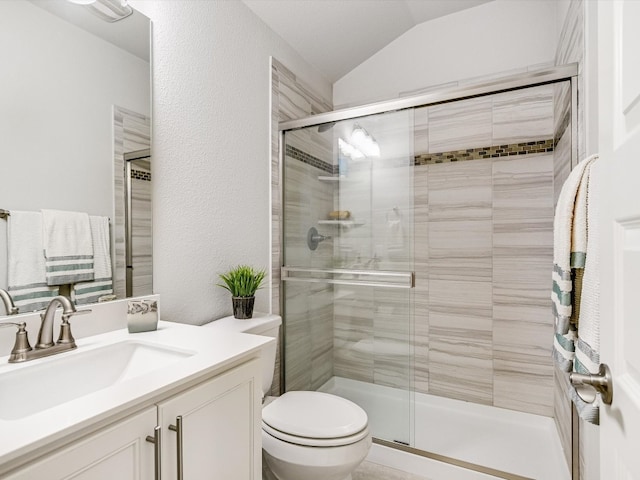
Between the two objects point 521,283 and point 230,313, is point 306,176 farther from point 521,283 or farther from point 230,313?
point 521,283

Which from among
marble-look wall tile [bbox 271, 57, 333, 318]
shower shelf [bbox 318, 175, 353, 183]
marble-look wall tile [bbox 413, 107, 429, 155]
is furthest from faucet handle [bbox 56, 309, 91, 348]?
marble-look wall tile [bbox 413, 107, 429, 155]

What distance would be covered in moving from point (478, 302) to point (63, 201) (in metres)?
2.34

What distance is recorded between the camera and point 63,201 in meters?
1.17

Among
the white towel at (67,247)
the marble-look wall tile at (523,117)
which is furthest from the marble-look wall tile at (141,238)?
the marble-look wall tile at (523,117)

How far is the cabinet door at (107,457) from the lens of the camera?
24.4 inches

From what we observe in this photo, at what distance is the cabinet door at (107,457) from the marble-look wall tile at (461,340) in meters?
2.13

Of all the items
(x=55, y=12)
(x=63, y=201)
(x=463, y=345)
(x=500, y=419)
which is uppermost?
(x=55, y=12)

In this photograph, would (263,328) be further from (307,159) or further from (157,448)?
(307,159)

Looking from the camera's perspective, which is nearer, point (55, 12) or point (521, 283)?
point (55, 12)

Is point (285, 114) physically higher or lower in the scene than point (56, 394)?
higher

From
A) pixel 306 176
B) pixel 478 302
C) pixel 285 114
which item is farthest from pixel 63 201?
pixel 478 302

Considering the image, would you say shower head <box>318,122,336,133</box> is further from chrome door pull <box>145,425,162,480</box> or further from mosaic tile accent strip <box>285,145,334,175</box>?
chrome door pull <box>145,425,162,480</box>

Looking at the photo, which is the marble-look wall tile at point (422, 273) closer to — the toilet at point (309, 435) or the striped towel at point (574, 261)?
the toilet at point (309, 435)

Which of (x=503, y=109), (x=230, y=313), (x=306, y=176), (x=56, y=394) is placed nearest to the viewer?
(x=56, y=394)
